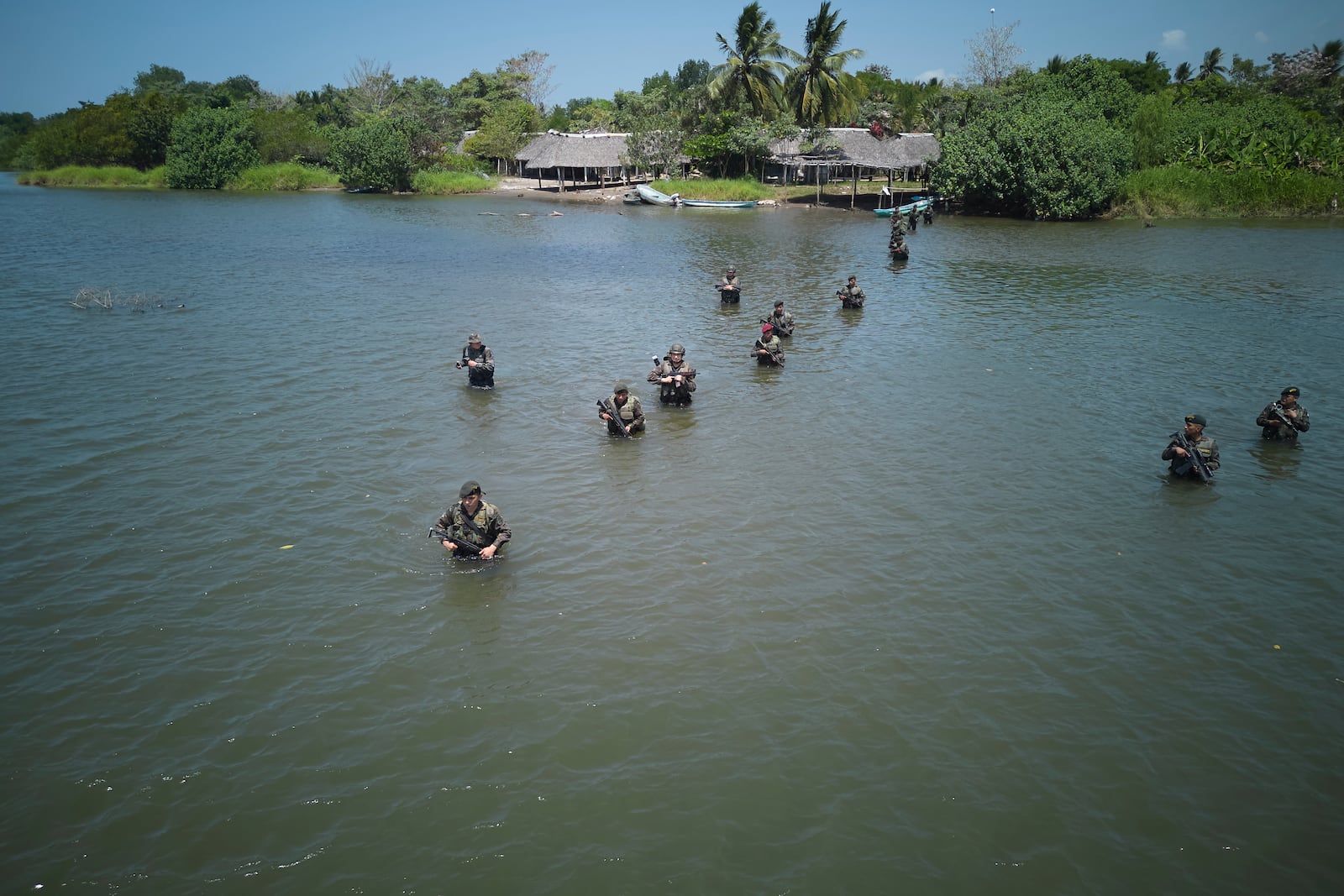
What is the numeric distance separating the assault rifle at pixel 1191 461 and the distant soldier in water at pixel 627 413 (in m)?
9.81

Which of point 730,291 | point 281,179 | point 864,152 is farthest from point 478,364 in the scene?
point 281,179

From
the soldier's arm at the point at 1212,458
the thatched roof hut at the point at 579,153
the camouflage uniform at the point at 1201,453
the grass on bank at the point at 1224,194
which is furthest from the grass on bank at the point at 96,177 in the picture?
the soldier's arm at the point at 1212,458

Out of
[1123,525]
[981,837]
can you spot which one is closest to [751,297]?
[1123,525]

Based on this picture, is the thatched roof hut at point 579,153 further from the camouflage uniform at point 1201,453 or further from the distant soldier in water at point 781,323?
the camouflage uniform at point 1201,453

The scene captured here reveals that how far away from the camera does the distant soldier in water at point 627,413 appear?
1709cm

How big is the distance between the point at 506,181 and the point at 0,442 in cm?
7123

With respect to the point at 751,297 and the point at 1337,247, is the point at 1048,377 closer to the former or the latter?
the point at 751,297

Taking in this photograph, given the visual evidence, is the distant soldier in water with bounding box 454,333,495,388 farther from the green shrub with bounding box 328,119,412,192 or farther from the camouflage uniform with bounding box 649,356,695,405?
the green shrub with bounding box 328,119,412,192

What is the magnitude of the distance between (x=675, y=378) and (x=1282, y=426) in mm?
12357

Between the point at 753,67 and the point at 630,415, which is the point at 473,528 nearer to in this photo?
the point at 630,415

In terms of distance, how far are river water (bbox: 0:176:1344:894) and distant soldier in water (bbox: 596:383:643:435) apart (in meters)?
0.40

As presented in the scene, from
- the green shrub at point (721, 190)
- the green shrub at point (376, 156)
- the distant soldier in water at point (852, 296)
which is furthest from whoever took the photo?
the green shrub at point (376, 156)

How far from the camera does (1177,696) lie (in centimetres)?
997

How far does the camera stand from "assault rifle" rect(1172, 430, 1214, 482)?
15320 millimetres
